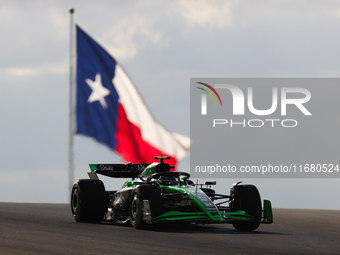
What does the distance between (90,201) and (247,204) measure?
4441 millimetres

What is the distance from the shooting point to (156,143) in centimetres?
2314

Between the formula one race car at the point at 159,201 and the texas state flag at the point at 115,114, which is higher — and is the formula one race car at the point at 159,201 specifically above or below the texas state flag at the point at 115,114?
below

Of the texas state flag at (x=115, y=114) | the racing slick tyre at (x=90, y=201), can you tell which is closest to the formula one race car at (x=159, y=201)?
the racing slick tyre at (x=90, y=201)

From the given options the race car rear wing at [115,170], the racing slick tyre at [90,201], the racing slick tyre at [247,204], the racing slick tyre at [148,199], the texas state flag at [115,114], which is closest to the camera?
the racing slick tyre at [148,199]

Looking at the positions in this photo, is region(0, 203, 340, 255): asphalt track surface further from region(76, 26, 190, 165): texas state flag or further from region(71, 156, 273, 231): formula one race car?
region(76, 26, 190, 165): texas state flag

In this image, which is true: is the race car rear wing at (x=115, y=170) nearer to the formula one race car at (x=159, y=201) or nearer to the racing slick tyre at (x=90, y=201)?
the formula one race car at (x=159, y=201)

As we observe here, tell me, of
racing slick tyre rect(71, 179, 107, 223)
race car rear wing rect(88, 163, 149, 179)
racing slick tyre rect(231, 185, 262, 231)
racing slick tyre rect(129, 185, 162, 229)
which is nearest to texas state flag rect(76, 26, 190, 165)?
race car rear wing rect(88, 163, 149, 179)

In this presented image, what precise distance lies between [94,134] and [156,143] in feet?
7.81

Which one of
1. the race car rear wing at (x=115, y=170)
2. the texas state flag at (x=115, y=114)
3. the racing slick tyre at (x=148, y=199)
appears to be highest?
the texas state flag at (x=115, y=114)

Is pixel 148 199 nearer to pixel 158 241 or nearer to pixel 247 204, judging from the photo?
pixel 158 241

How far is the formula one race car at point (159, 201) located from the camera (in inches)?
578

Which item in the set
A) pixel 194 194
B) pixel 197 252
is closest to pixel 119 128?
pixel 194 194

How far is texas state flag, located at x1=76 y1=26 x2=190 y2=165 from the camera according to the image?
2261cm

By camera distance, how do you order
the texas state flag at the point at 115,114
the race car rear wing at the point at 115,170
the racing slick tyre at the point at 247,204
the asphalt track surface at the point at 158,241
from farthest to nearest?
1. the texas state flag at the point at 115,114
2. the race car rear wing at the point at 115,170
3. the racing slick tyre at the point at 247,204
4. the asphalt track surface at the point at 158,241
